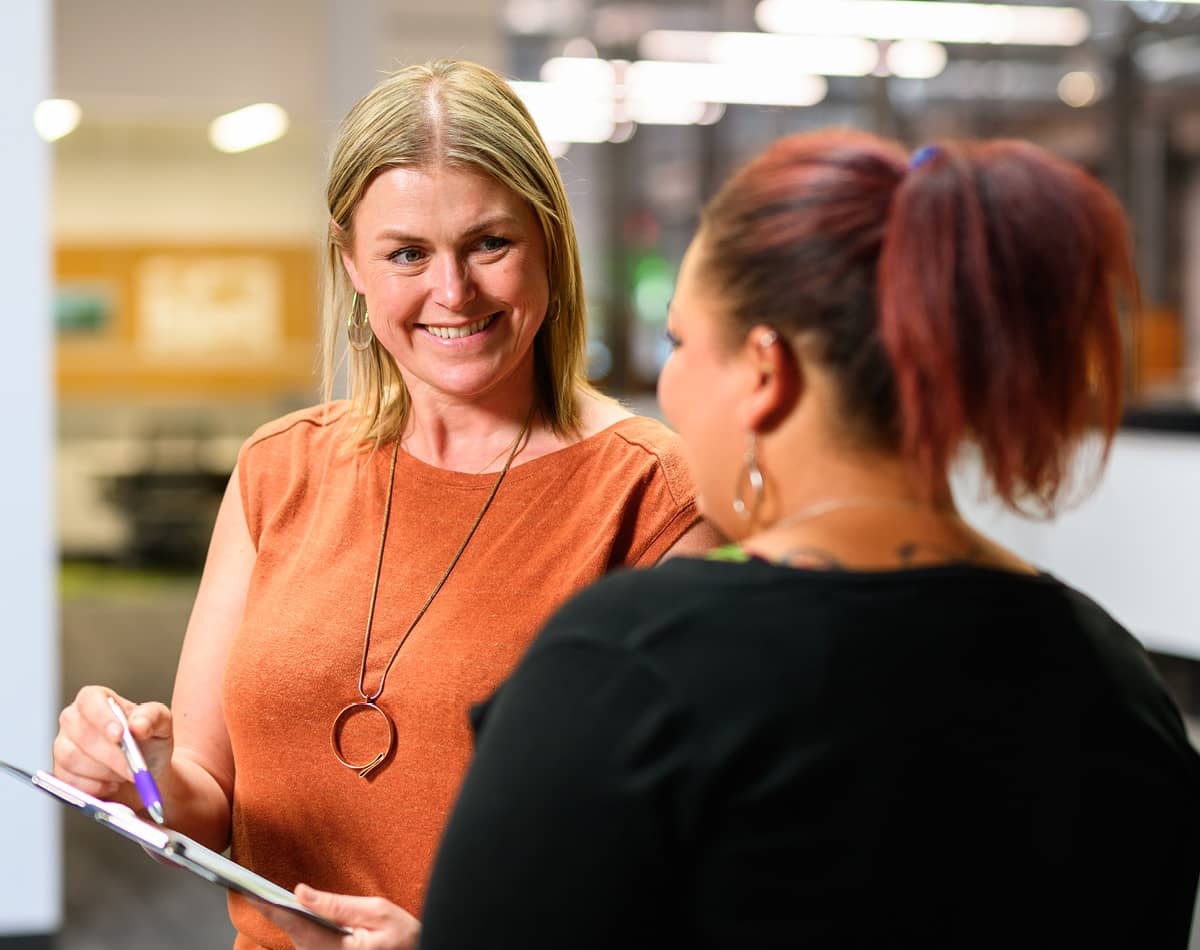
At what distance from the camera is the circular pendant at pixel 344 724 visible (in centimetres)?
139

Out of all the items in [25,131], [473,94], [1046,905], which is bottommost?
[1046,905]

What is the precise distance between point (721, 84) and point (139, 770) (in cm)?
1217

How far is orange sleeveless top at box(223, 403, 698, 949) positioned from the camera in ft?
4.57

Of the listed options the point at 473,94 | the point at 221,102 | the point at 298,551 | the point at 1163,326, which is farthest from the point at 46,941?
the point at 1163,326

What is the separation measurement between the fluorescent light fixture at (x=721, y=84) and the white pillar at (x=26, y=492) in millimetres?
9216

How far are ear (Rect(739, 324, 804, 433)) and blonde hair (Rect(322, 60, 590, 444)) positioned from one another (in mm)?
566

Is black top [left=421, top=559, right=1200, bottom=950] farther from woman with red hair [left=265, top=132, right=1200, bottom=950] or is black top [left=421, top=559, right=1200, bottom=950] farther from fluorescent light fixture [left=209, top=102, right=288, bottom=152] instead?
fluorescent light fixture [left=209, top=102, right=288, bottom=152]

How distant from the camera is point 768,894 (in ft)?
2.80

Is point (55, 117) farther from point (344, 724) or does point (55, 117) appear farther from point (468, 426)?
point (344, 724)

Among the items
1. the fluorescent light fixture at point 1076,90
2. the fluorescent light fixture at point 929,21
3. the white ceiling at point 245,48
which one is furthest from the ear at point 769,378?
the fluorescent light fixture at point 1076,90

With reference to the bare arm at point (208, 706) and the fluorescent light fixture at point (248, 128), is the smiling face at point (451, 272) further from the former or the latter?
the fluorescent light fixture at point (248, 128)

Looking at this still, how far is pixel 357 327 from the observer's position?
1.62m

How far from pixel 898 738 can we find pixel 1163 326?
9.50m

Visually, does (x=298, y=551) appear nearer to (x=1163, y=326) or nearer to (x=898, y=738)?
(x=898, y=738)
